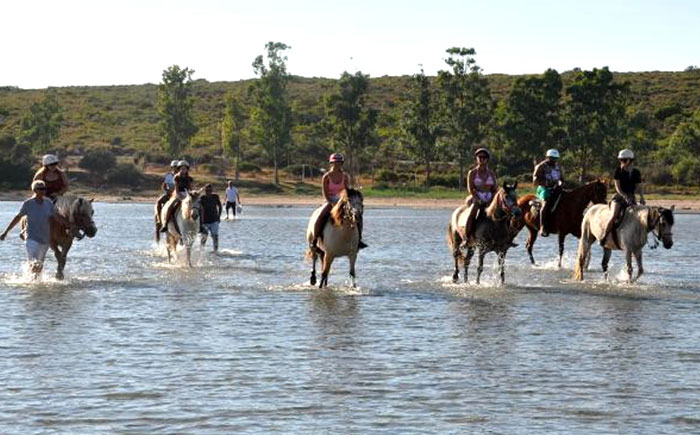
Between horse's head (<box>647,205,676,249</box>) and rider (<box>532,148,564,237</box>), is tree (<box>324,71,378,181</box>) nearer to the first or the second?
rider (<box>532,148,564,237</box>)

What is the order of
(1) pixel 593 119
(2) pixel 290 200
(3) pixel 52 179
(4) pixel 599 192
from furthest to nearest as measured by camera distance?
(1) pixel 593 119 → (2) pixel 290 200 → (4) pixel 599 192 → (3) pixel 52 179

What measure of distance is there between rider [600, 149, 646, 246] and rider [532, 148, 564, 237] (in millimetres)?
3584

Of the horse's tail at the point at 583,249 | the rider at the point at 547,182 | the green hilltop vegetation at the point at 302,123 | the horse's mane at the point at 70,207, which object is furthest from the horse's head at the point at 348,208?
the green hilltop vegetation at the point at 302,123

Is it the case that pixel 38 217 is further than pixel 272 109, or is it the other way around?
pixel 272 109

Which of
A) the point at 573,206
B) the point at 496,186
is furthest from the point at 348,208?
the point at 573,206

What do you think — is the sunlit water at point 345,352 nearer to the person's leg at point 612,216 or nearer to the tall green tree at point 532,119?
the person's leg at point 612,216

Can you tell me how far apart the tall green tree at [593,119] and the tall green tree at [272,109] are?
2033 cm

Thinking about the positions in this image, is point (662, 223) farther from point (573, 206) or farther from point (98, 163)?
point (98, 163)

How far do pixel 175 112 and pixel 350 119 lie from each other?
13455 mm

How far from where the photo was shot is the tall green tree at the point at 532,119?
7975cm

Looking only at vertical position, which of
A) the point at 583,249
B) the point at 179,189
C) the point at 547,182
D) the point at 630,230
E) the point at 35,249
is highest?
the point at 547,182

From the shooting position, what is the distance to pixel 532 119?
263 feet

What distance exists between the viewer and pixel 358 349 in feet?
45.7

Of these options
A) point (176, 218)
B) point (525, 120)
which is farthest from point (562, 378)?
point (525, 120)
